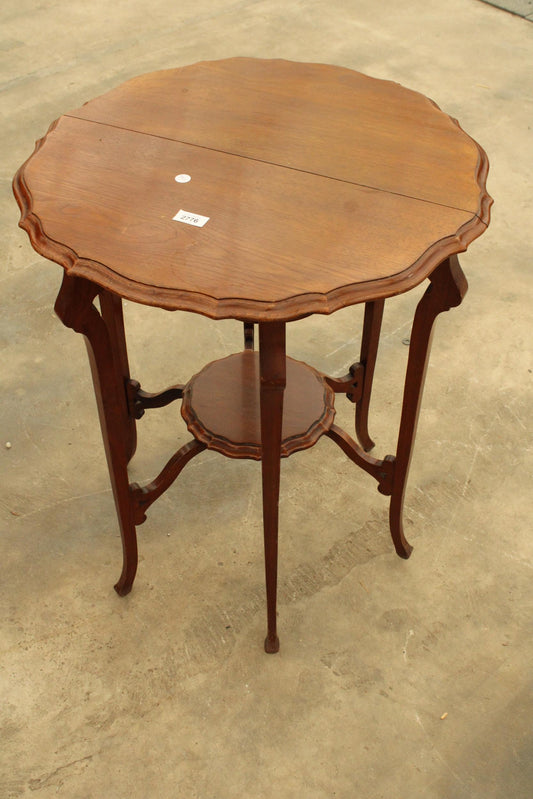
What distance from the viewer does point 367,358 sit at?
245cm

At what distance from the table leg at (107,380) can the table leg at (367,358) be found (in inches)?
27.2

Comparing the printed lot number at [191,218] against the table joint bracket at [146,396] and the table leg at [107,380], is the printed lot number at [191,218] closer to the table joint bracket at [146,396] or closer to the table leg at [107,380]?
the table leg at [107,380]

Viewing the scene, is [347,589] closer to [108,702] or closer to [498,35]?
[108,702]

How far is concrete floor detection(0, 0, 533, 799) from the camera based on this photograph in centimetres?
199

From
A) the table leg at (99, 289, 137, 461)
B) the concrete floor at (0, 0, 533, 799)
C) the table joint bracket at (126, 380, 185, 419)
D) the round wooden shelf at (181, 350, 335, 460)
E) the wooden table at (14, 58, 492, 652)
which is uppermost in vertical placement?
the wooden table at (14, 58, 492, 652)

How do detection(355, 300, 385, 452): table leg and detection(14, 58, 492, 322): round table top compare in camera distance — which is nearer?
detection(14, 58, 492, 322): round table top

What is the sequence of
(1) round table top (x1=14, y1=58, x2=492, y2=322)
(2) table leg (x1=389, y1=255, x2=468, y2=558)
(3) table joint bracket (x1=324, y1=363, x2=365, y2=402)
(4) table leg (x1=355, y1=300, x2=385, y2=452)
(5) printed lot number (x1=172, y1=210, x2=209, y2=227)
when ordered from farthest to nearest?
(3) table joint bracket (x1=324, y1=363, x2=365, y2=402), (4) table leg (x1=355, y1=300, x2=385, y2=452), (2) table leg (x1=389, y1=255, x2=468, y2=558), (5) printed lot number (x1=172, y1=210, x2=209, y2=227), (1) round table top (x1=14, y1=58, x2=492, y2=322)

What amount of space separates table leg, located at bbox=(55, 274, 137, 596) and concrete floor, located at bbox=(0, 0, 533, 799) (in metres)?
0.20

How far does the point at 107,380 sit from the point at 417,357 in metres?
0.71

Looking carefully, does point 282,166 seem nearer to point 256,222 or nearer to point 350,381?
point 256,222

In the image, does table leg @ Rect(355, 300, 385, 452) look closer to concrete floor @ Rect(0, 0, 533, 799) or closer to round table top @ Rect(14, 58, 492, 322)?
concrete floor @ Rect(0, 0, 533, 799)

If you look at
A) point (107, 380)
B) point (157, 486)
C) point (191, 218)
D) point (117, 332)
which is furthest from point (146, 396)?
point (191, 218)

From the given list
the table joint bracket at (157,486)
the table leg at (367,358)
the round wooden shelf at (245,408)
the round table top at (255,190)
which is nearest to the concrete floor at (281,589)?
the table leg at (367,358)

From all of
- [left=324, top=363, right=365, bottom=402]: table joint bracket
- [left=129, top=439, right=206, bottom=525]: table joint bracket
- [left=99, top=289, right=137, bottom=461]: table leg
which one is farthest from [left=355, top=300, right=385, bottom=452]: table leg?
[left=99, top=289, right=137, bottom=461]: table leg
